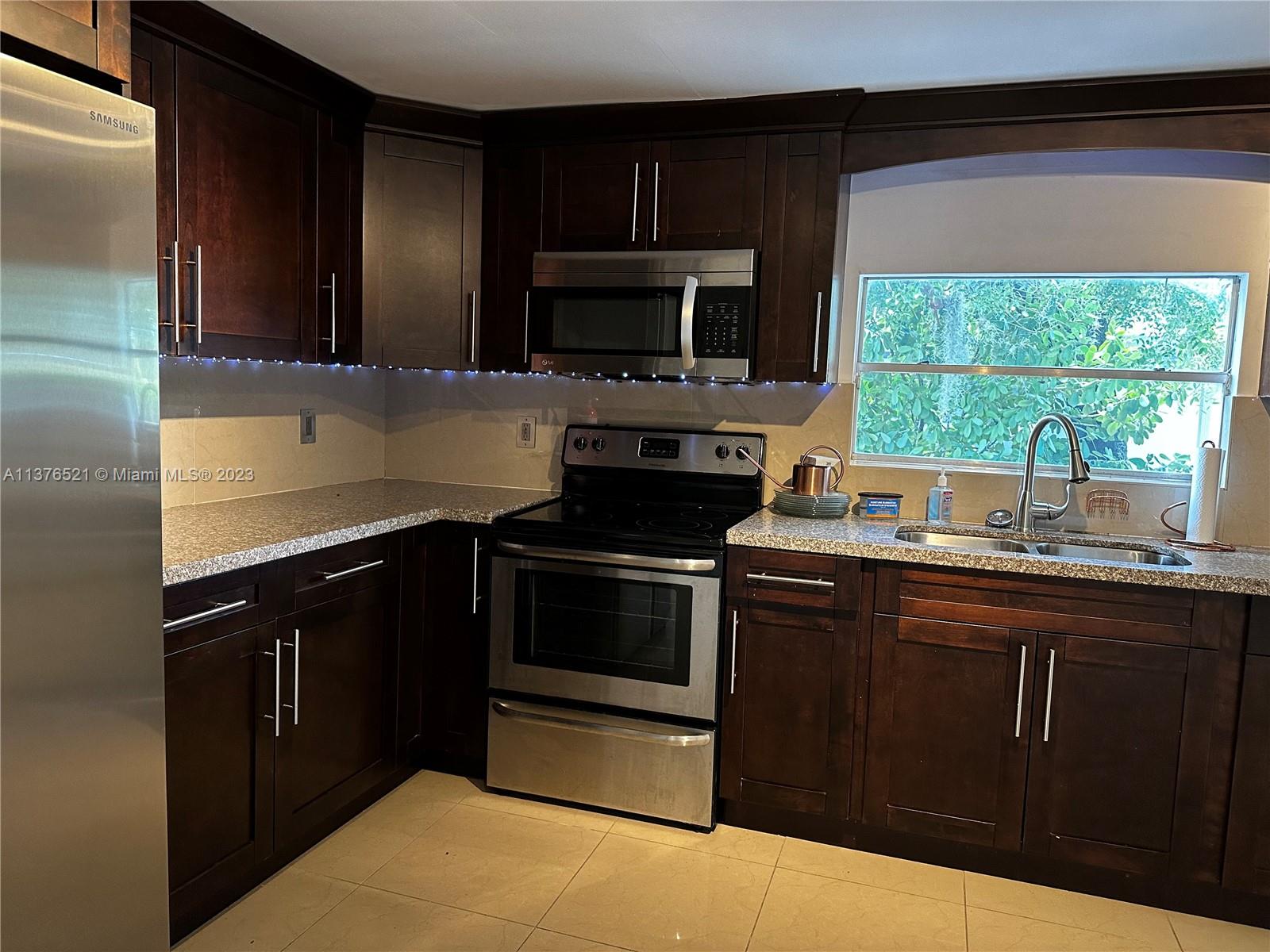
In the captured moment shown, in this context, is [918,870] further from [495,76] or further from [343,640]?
[495,76]

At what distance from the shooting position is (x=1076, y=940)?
2303 millimetres

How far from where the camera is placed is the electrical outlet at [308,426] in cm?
326

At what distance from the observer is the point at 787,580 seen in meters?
2.67

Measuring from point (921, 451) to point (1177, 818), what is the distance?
1.31 meters

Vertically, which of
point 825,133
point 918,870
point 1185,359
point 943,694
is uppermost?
point 825,133

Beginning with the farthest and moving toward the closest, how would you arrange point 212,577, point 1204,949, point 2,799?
point 1204,949 < point 212,577 < point 2,799

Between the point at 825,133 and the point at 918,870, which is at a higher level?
the point at 825,133

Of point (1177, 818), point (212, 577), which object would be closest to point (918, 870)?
point (1177, 818)

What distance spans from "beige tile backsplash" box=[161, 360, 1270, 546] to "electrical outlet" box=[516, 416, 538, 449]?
0.02 m

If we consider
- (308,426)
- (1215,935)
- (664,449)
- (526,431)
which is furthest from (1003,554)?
(308,426)

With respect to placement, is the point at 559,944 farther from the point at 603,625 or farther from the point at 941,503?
the point at 941,503

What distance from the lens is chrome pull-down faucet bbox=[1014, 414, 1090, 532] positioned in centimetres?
283

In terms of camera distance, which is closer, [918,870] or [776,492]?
[918,870]

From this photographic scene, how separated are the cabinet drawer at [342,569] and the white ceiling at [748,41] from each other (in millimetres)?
1392
